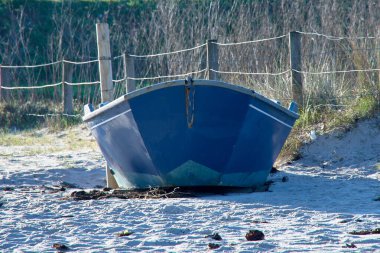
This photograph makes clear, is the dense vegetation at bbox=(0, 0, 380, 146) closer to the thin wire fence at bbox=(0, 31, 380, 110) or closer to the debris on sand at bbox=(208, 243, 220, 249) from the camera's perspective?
the thin wire fence at bbox=(0, 31, 380, 110)

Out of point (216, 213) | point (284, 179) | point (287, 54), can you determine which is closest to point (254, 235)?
point (216, 213)

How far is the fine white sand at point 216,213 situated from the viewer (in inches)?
210

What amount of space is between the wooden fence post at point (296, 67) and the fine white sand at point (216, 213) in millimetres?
1086

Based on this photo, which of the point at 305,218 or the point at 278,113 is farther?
the point at 278,113

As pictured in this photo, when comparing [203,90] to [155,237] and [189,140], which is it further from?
[155,237]

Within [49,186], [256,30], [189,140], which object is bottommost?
[49,186]

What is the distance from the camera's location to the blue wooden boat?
7117 millimetres

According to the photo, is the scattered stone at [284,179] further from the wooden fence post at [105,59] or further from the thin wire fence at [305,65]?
the thin wire fence at [305,65]

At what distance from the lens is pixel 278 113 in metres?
7.55

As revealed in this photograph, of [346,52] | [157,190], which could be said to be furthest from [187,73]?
[157,190]

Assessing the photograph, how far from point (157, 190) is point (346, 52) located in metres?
4.35

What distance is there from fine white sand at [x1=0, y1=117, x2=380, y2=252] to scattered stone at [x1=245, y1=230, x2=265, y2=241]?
5 cm

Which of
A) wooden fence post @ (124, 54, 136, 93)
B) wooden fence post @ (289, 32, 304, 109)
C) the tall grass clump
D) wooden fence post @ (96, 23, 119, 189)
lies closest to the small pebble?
wooden fence post @ (96, 23, 119, 189)

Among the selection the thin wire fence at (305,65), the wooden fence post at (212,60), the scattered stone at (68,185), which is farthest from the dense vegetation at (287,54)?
the scattered stone at (68,185)
